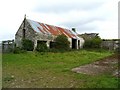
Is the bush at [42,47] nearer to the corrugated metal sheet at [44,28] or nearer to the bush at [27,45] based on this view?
the bush at [27,45]

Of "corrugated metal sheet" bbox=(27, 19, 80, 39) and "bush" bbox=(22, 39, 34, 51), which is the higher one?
"corrugated metal sheet" bbox=(27, 19, 80, 39)

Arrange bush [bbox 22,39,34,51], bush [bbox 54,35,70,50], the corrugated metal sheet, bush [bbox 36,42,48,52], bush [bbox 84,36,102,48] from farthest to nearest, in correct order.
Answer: bush [bbox 84,36,102,48], bush [bbox 54,35,70,50], the corrugated metal sheet, bush [bbox 22,39,34,51], bush [bbox 36,42,48,52]

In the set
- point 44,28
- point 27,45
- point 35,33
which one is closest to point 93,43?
point 44,28

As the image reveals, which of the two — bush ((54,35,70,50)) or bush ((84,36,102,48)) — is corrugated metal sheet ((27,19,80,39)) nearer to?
bush ((54,35,70,50))

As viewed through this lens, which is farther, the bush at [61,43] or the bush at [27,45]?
the bush at [61,43]

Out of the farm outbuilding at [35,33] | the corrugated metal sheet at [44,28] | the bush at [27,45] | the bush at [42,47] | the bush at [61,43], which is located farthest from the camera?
the bush at [61,43]

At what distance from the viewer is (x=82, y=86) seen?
12039mm

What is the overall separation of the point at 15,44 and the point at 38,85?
29178 millimetres

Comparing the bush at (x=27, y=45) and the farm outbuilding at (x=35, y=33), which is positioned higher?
the farm outbuilding at (x=35, y=33)

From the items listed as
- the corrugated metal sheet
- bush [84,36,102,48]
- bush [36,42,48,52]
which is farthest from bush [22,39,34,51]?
bush [84,36,102,48]

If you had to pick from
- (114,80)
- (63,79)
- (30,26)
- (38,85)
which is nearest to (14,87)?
(38,85)

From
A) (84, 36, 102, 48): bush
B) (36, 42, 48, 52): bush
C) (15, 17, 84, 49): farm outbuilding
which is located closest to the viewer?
(36, 42, 48, 52): bush

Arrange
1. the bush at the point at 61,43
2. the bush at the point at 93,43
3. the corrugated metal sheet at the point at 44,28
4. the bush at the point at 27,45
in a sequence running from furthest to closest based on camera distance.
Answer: the bush at the point at 93,43 < the bush at the point at 61,43 < the corrugated metal sheet at the point at 44,28 < the bush at the point at 27,45

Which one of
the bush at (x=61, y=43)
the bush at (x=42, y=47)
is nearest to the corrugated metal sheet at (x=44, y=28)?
the bush at (x=61, y=43)
